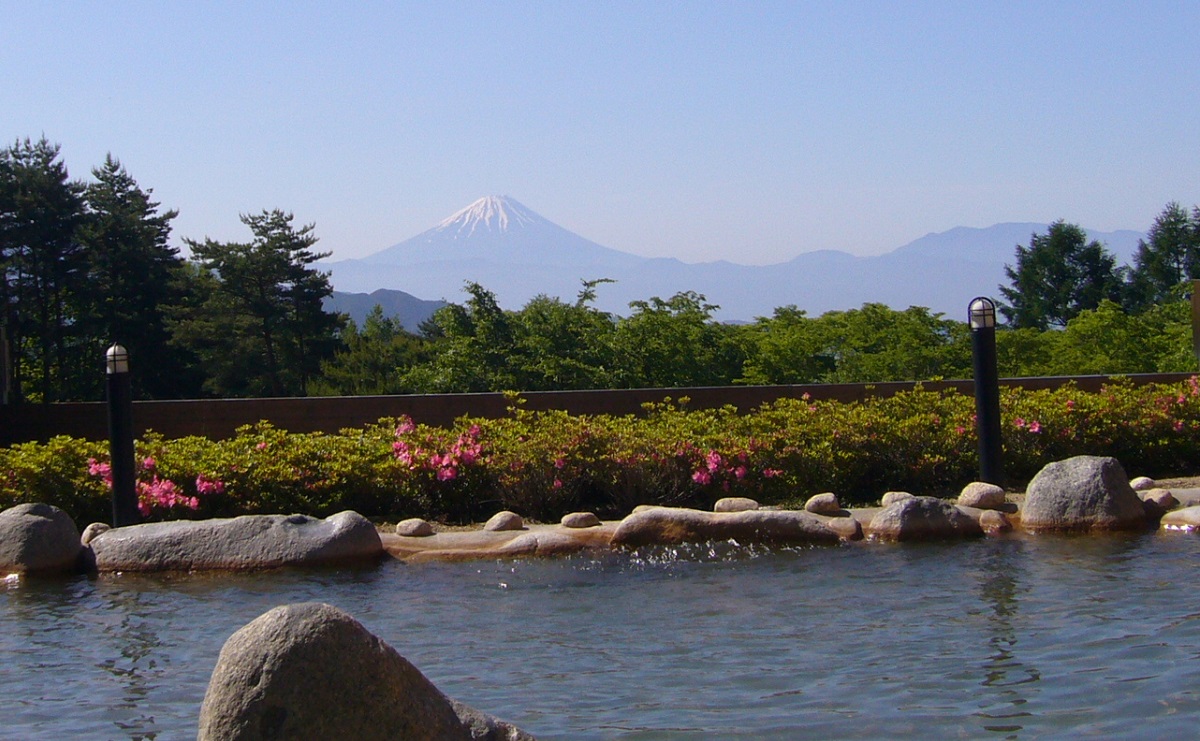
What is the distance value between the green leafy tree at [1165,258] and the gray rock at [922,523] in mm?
45691

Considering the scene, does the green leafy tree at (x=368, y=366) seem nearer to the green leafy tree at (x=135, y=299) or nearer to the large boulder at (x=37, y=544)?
the green leafy tree at (x=135, y=299)

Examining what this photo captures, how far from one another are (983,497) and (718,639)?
4156 mm

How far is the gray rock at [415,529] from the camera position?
971 centimetres

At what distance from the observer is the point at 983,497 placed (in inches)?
400

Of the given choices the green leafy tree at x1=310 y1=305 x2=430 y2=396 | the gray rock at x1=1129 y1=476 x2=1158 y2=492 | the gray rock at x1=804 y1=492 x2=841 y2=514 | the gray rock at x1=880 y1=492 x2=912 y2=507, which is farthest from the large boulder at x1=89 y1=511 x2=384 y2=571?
the green leafy tree at x1=310 y1=305 x2=430 y2=396

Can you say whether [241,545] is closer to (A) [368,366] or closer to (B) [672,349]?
(B) [672,349]

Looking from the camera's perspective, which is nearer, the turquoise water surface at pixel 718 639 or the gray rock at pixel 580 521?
the turquoise water surface at pixel 718 639

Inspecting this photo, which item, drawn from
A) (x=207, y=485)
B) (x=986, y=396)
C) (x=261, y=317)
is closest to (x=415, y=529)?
(x=207, y=485)

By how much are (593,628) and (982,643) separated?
2.28 m

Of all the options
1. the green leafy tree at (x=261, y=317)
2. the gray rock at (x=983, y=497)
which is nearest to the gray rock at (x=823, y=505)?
the gray rock at (x=983, y=497)

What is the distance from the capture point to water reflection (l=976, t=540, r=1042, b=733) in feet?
18.2

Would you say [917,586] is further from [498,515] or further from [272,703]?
[272,703]

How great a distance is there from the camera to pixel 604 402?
1406cm

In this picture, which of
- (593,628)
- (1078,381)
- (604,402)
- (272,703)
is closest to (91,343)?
(604,402)
